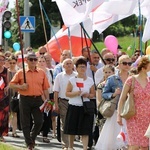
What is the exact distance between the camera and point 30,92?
13.7 metres

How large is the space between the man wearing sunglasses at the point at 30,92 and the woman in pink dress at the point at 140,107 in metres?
3.25

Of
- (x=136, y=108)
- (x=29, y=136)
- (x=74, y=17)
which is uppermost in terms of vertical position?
(x=74, y=17)

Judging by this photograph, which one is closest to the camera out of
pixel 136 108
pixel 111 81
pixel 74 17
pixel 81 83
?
pixel 136 108

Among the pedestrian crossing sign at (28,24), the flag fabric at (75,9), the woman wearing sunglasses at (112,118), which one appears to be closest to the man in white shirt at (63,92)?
the flag fabric at (75,9)

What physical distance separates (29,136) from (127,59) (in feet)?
Answer: 8.41

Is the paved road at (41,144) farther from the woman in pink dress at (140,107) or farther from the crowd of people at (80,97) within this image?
the woman in pink dress at (140,107)

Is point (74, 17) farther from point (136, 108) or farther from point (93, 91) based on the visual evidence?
point (136, 108)

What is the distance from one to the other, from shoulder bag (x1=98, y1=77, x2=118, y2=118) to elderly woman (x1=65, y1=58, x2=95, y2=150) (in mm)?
891

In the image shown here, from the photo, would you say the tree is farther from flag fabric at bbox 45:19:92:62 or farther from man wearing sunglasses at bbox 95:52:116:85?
man wearing sunglasses at bbox 95:52:116:85

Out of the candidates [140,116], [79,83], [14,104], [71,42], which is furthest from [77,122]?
[71,42]

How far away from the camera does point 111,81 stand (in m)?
12.2

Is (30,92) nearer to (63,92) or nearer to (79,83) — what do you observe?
(63,92)

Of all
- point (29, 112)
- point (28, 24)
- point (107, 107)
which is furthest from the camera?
point (28, 24)

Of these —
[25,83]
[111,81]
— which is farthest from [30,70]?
[111,81]
